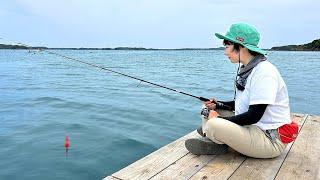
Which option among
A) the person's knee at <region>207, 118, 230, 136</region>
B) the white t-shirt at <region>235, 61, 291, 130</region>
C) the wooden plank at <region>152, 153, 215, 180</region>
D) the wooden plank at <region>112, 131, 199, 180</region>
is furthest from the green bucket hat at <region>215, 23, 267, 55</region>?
the wooden plank at <region>112, 131, 199, 180</region>

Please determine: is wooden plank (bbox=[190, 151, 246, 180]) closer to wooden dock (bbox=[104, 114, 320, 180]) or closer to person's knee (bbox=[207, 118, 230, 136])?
wooden dock (bbox=[104, 114, 320, 180])

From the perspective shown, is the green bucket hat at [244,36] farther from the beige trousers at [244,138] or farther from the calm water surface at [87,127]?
the calm water surface at [87,127]

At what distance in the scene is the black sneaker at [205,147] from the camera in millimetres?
4266

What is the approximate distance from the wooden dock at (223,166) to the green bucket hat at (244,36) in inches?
49.0

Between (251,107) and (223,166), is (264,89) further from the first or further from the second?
(223,166)

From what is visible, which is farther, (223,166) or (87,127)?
(87,127)

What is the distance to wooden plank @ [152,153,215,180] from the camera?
3707mm

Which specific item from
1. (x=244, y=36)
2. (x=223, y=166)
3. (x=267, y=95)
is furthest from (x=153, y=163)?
(x=244, y=36)

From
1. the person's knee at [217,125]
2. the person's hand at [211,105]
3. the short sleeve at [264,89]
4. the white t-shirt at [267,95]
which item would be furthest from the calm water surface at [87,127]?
the short sleeve at [264,89]

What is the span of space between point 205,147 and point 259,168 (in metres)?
0.67

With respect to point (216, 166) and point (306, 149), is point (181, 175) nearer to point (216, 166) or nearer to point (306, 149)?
point (216, 166)

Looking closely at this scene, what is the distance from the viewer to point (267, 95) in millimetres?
→ 3625

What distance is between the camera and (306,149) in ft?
15.2

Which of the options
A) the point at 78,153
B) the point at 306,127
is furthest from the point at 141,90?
the point at 306,127
